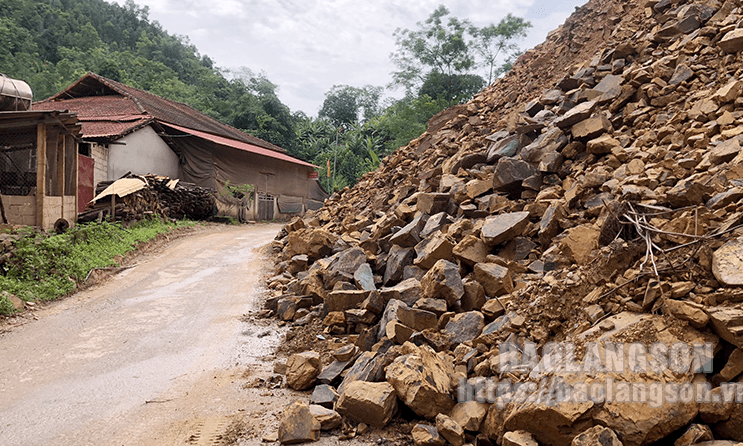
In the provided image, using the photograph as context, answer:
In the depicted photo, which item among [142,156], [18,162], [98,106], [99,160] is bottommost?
[18,162]

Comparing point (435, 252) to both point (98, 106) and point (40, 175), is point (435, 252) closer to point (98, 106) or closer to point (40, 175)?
point (40, 175)

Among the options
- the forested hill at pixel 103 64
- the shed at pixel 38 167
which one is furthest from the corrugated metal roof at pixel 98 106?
the forested hill at pixel 103 64

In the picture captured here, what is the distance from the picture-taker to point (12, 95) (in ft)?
33.4

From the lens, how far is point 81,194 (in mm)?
12594

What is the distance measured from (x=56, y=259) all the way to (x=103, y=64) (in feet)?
74.6

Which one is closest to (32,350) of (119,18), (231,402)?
(231,402)

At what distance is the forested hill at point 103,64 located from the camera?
87.6 feet

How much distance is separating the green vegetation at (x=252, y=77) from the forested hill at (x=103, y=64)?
8cm

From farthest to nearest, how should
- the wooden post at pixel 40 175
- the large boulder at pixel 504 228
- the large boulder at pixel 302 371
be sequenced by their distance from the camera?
the wooden post at pixel 40 175
the large boulder at pixel 504 228
the large boulder at pixel 302 371

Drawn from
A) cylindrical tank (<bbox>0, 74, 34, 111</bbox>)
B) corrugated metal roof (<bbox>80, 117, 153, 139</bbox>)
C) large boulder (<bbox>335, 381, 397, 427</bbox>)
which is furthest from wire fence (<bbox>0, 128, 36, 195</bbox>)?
large boulder (<bbox>335, 381, 397, 427</bbox>)

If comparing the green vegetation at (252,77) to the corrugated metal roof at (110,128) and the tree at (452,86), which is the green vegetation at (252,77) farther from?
the corrugated metal roof at (110,128)

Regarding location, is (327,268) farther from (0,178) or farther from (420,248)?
(0,178)

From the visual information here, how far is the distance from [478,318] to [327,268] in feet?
11.0

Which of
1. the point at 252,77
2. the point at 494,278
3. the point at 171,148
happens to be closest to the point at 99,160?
the point at 171,148
